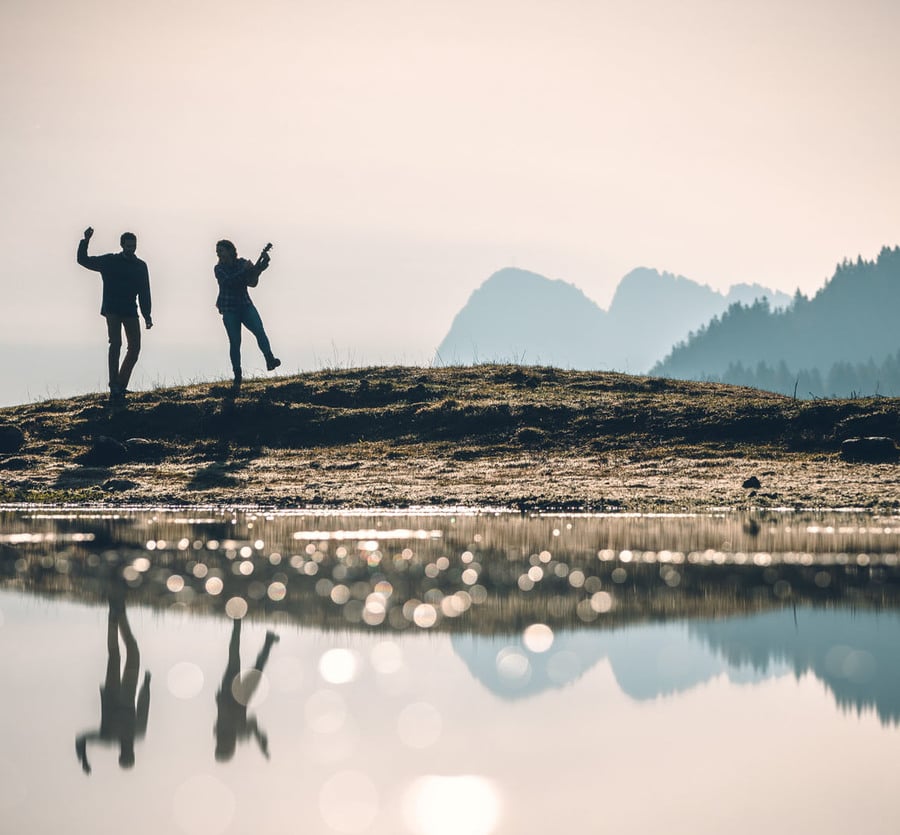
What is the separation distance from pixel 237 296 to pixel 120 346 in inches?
158

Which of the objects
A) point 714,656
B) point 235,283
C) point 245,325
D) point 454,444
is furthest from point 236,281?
point 714,656

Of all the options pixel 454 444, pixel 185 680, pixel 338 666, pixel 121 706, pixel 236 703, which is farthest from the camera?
pixel 454 444

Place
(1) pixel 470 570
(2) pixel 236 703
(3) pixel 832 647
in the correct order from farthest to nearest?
1. (1) pixel 470 570
2. (3) pixel 832 647
3. (2) pixel 236 703

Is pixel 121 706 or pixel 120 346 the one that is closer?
pixel 121 706

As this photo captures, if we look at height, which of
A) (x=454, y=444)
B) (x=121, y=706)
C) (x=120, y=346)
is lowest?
(x=121, y=706)

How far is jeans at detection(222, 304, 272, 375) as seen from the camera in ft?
119

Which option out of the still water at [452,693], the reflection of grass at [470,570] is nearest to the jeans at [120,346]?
the reflection of grass at [470,570]

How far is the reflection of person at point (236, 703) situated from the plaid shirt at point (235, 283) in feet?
88.1

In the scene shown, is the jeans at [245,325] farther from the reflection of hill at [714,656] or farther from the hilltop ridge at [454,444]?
the reflection of hill at [714,656]

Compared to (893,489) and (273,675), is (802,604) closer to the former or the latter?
(273,675)

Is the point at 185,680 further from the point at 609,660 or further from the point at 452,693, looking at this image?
the point at 609,660

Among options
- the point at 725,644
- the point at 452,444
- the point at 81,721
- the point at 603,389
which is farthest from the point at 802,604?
the point at 603,389

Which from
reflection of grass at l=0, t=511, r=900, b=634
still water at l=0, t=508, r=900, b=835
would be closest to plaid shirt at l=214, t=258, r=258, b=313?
reflection of grass at l=0, t=511, r=900, b=634

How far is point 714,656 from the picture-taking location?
29.0 feet
